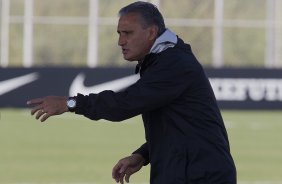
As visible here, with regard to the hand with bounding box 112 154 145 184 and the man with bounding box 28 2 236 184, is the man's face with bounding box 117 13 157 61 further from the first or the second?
the hand with bounding box 112 154 145 184

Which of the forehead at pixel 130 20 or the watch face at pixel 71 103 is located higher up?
the forehead at pixel 130 20

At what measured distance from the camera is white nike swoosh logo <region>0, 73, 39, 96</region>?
2230cm

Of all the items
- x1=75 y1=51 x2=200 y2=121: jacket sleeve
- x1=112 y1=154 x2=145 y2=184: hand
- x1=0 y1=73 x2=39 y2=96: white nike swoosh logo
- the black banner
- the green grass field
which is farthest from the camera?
the black banner

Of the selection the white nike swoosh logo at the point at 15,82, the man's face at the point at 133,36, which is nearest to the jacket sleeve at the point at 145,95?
the man's face at the point at 133,36

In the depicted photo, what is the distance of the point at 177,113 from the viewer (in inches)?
225

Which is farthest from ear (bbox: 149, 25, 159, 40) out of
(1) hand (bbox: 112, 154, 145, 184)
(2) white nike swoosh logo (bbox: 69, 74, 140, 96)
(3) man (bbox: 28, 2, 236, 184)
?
(2) white nike swoosh logo (bbox: 69, 74, 140, 96)

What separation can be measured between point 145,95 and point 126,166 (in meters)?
0.88

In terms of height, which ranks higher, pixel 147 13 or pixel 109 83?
pixel 147 13

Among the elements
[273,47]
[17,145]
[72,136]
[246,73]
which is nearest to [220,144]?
[17,145]

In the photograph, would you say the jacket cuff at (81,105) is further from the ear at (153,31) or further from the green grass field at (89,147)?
the green grass field at (89,147)

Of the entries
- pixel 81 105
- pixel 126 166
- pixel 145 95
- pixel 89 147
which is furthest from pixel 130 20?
pixel 89 147

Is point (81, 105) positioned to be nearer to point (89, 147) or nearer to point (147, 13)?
point (147, 13)

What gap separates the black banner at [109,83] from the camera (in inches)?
882

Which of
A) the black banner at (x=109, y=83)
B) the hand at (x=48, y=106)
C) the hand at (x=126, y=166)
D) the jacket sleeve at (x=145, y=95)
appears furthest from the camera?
the black banner at (x=109, y=83)
